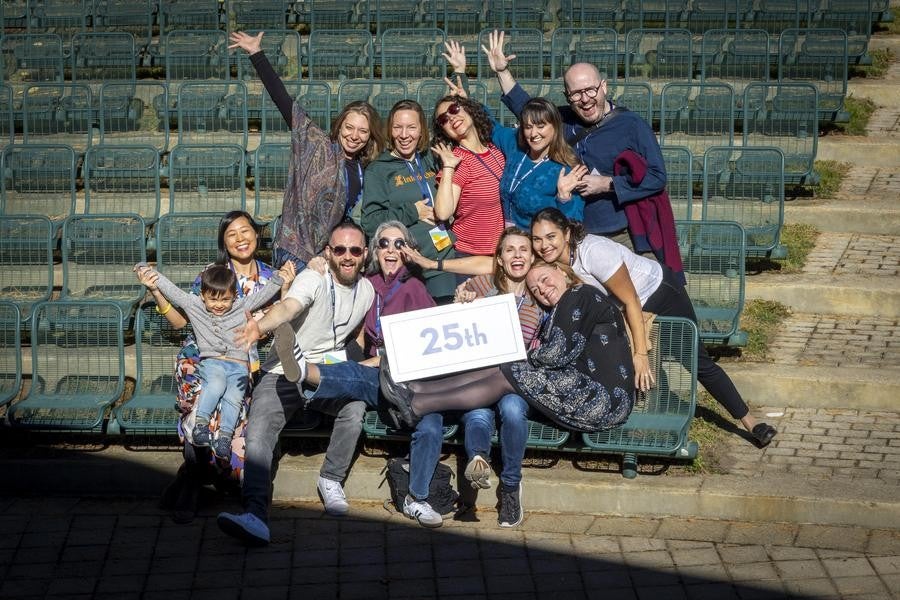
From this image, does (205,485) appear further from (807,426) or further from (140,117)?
(140,117)

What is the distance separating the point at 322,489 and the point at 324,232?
5.43 ft

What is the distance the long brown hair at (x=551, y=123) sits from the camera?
23.9 ft

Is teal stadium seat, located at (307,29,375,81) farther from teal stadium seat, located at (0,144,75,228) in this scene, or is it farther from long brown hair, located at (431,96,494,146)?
long brown hair, located at (431,96,494,146)

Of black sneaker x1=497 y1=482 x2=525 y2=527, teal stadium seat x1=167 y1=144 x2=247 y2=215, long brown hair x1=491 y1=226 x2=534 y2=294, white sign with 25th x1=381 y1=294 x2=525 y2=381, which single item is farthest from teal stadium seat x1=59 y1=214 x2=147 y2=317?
black sneaker x1=497 y1=482 x2=525 y2=527

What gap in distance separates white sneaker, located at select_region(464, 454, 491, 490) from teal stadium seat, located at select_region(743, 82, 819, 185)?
5.10 metres

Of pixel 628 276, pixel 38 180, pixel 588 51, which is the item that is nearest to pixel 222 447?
pixel 628 276

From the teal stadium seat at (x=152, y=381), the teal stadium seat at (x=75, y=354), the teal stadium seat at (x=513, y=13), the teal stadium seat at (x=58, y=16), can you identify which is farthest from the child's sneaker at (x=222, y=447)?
the teal stadium seat at (x=58, y=16)

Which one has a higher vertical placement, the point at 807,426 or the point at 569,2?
the point at 569,2

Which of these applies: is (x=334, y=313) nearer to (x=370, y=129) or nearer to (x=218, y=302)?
(x=218, y=302)

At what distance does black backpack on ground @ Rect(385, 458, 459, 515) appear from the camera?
6969mm

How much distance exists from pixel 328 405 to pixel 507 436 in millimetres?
1118

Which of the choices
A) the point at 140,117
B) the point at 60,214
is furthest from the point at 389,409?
the point at 140,117

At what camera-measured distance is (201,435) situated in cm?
696

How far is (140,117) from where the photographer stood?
11672mm
